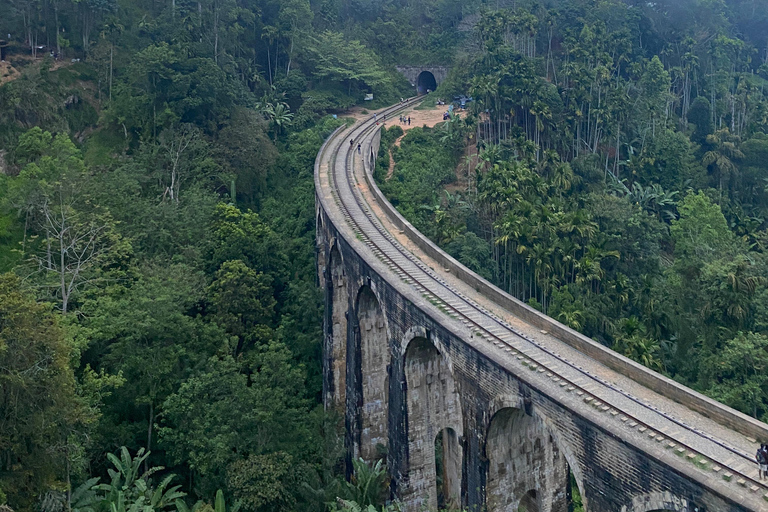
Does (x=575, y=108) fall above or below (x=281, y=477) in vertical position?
above

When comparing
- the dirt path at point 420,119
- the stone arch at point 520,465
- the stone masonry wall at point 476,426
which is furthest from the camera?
the dirt path at point 420,119

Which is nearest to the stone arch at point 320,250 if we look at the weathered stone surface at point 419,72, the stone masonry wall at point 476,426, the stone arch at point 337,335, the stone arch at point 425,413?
the stone masonry wall at point 476,426

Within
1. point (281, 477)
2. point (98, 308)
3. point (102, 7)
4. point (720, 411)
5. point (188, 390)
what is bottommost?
point (281, 477)

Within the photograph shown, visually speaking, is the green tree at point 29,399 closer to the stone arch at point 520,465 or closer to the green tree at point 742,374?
the stone arch at point 520,465

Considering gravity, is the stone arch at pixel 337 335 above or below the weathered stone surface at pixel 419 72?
below

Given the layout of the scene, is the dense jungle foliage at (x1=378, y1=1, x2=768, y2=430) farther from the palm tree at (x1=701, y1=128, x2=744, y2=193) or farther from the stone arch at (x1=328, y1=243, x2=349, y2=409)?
the stone arch at (x1=328, y1=243, x2=349, y2=409)

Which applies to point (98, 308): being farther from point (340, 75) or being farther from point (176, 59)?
point (340, 75)

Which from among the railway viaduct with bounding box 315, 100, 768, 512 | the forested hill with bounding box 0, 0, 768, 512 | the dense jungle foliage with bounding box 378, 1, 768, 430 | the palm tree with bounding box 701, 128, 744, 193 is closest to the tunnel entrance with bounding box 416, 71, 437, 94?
the forested hill with bounding box 0, 0, 768, 512

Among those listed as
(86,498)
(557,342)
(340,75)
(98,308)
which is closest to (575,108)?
(340,75)
